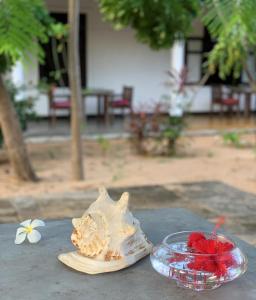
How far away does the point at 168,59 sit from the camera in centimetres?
1437

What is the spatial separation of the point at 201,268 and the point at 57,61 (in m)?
11.4

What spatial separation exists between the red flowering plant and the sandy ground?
4286 millimetres

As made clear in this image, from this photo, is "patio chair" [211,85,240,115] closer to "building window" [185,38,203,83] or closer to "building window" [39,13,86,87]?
Result: "building window" [185,38,203,83]

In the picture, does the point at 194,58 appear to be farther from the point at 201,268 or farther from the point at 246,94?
the point at 201,268

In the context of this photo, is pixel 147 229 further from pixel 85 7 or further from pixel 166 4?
pixel 85 7

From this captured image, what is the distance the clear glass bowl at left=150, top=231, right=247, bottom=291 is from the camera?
1847 millimetres

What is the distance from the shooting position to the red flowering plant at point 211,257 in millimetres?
1859

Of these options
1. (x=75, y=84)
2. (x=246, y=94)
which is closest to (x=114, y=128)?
(x=246, y=94)

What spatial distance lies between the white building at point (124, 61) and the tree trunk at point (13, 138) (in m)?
5.77

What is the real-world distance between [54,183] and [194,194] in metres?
1.97

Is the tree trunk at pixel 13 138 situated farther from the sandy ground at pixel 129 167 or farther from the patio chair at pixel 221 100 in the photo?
the patio chair at pixel 221 100

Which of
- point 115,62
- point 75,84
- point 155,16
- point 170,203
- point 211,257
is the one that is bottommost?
point 170,203

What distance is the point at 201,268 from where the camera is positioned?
1.86 metres

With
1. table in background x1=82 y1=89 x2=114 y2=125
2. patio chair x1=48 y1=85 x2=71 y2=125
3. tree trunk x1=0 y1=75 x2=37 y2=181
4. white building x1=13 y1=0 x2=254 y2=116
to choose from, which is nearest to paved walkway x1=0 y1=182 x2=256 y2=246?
tree trunk x1=0 y1=75 x2=37 y2=181
